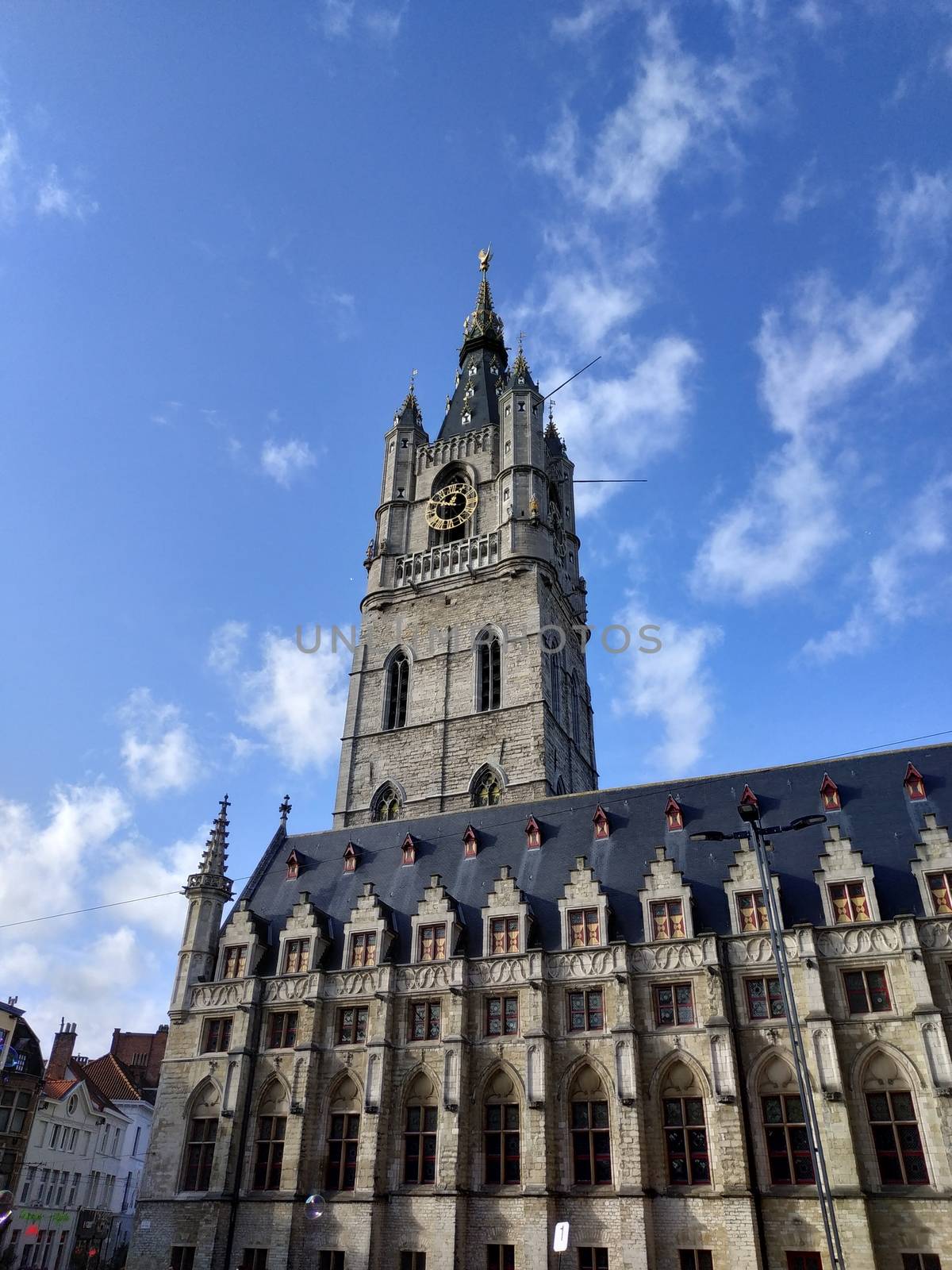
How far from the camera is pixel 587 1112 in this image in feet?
82.1

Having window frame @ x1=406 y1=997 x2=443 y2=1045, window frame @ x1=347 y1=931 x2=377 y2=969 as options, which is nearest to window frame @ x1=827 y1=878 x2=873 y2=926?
window frame @ x1=406 y1=997 x2=443 y2=1045

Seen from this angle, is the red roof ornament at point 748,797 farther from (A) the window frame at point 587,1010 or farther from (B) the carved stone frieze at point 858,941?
(A) the window frame at point 587,1010

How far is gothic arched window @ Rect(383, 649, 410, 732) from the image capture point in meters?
48.1

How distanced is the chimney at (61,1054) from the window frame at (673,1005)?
3701 cm

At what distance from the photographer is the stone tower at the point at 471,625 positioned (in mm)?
44531

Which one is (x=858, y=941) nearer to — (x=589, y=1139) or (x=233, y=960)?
(x=589, y=1139)

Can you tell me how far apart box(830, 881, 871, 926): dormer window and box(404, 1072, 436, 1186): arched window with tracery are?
40.9 ft

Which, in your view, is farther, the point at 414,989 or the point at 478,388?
the point at 478,388

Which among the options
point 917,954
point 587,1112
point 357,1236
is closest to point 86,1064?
point 357,1236

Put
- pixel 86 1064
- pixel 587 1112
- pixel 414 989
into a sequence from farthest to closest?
pixel 86 1064, pixel 414 989, pixel 587 1112

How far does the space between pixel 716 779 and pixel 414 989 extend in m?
11.9

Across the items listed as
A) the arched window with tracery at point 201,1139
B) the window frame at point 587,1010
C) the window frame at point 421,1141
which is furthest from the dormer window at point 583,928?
Answer: the arched window with tracery at point 201,1139

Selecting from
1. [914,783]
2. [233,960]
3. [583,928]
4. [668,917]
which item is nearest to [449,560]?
[233,960]

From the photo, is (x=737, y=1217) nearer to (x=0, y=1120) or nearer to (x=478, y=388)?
(x=0, y=1120)
